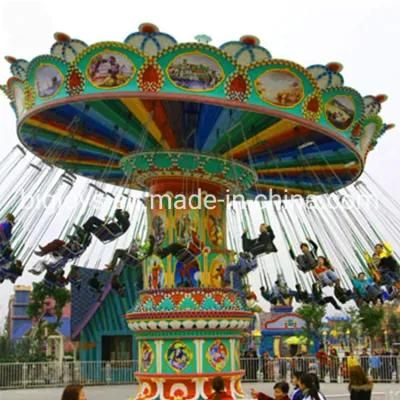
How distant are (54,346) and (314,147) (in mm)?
19867

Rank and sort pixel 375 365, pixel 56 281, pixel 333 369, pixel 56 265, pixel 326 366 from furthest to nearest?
1. pixel 326 366
2. pixel 333 369
3. pixel 375 365
4. pixel 56 281
5. pixel 56 265

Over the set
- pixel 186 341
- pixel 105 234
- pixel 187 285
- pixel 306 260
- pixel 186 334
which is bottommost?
pixel 186 341

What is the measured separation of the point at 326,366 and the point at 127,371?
5.97 metres

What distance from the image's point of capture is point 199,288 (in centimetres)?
1187

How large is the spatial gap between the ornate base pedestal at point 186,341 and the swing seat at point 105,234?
4.99ft

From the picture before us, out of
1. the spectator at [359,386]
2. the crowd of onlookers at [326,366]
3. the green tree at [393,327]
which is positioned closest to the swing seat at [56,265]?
the spectator at [359,386]

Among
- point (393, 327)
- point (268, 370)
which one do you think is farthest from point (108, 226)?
point (393, 327)

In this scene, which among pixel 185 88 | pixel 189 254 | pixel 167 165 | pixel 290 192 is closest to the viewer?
pixel 185 88

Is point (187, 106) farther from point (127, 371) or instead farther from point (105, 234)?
point (127, 371)

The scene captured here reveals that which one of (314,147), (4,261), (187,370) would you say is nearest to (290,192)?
(314,147)

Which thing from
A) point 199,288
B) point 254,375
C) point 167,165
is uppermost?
point 167,165

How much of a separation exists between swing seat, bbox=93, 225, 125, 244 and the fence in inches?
360

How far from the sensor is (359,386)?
18.2ft

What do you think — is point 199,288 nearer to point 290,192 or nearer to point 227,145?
point 227,145
